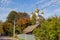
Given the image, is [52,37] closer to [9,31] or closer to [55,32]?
[55,32]

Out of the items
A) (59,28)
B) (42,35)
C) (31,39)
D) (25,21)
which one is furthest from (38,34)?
(25,21)

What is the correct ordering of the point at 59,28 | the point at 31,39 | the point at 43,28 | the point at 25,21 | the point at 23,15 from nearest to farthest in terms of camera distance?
the point at 59,28
the point at 43,28
the point at 31,39
the point at 25,21
the point at 23,15

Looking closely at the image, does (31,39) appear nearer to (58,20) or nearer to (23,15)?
(58,20)

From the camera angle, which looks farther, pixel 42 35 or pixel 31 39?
pixel 31 39

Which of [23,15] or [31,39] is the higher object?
[23,15]

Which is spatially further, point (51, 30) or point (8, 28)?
point (8, 28)

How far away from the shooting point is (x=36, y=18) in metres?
74.0

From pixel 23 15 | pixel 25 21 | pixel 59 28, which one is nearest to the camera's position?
pixel 59 28

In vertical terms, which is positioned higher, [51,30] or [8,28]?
[51,30]

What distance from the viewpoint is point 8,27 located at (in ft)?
242

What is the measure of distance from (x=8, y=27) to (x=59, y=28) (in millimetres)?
48274

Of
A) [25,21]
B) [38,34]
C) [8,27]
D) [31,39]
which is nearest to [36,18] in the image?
[25,21]

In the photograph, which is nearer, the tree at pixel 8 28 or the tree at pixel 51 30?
the tree at pixel 51 30

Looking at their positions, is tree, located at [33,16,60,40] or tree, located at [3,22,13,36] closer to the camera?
tree, located at [33,16,60,40]
